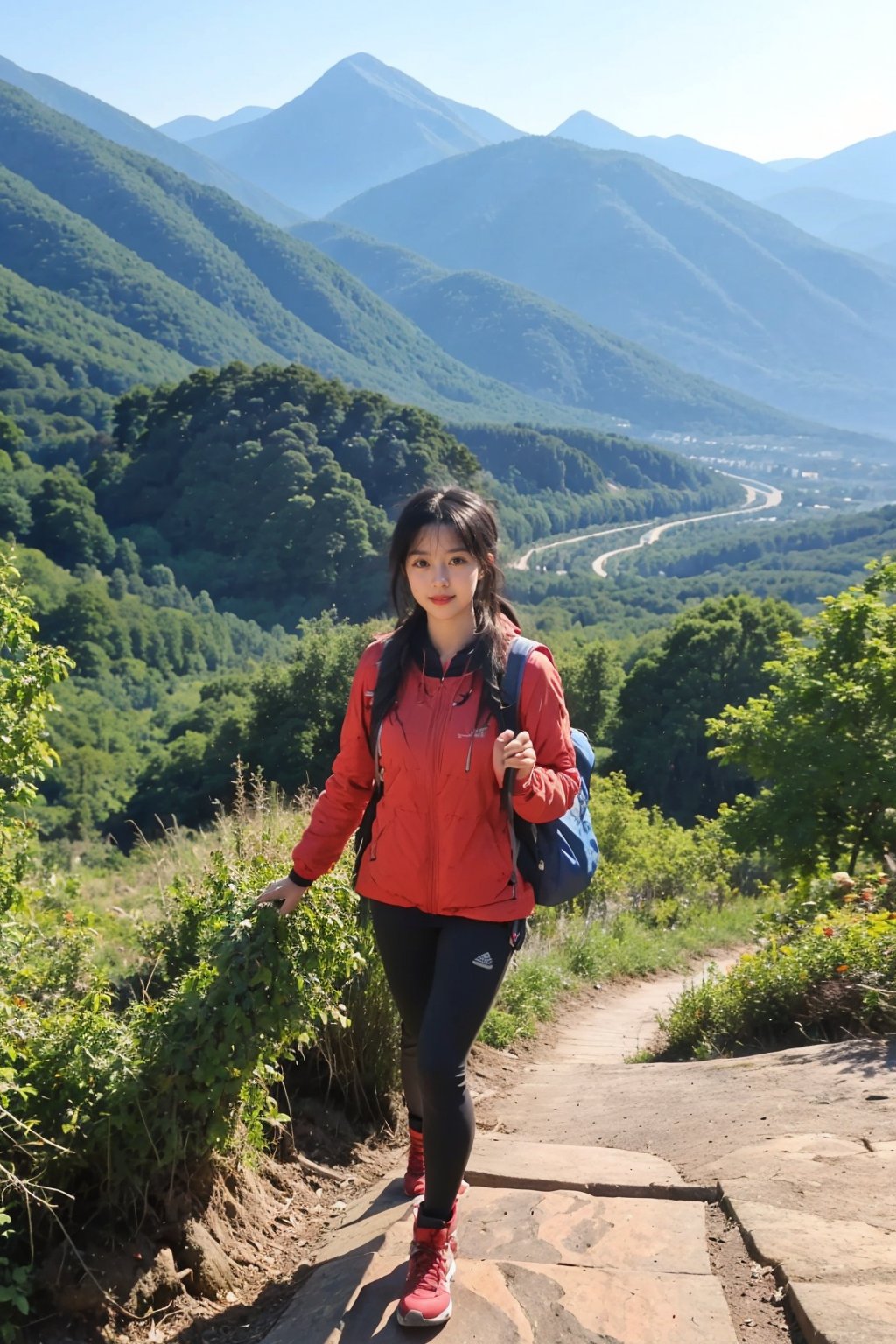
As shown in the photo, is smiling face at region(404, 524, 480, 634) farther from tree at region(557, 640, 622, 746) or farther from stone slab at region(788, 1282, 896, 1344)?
tree at region(557, 640, 622, 746)

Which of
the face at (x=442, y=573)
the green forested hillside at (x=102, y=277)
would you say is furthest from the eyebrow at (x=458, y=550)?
the green forested hillside at (x=102, y=277)

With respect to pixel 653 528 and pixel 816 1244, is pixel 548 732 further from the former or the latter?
pixel 653 528

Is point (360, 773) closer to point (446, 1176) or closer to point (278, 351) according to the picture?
point (446, 1176)

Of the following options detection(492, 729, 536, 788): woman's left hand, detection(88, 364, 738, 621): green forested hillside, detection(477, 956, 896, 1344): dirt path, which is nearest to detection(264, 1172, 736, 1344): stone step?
detection(477, 956, 896, 1344): dirt path

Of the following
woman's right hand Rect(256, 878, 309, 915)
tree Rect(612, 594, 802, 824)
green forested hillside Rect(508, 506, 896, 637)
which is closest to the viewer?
woman's right hand Rect(256, 878, 309, 915)

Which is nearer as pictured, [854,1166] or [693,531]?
[854,1166]

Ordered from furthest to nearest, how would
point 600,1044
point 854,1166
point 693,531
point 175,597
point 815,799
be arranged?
point 693,531
point 175,597
point 815,799
point 600,1044
point 854,1166

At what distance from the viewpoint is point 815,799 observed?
1198 cm

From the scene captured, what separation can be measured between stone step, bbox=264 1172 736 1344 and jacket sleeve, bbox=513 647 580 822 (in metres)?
1.04

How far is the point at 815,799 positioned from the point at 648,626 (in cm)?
5729

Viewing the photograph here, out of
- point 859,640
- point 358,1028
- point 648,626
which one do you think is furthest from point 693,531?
point 358,1028

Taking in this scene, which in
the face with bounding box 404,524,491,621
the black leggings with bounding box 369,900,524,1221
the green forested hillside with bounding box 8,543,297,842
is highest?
the face with bounding box 404,524,491,621

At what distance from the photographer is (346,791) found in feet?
9.28

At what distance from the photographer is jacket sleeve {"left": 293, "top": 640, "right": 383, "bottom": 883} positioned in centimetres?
279
